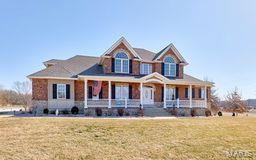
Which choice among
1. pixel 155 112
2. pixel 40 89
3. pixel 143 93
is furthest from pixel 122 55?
pixel 40 89

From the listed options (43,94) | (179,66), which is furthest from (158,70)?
(43,94)

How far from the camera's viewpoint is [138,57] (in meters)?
27.5

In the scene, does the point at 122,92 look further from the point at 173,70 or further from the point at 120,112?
the point at 173,70

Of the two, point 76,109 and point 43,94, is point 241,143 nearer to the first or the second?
point 76,109

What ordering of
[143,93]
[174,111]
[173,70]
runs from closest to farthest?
[174,111] → [143,93] → [173,70]

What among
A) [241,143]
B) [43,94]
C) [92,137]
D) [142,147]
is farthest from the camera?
[43,94]

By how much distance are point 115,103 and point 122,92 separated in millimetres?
1970

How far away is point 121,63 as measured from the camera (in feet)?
89.2

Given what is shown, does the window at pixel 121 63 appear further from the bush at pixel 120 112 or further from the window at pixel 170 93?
the window at pixel 170 93

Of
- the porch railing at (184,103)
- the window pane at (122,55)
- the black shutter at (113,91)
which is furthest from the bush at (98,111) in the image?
the porch railing at (184,103)

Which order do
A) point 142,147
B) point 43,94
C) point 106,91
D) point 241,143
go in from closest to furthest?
point 142,147 → point 241,143 → point 43,94 → point 106,91

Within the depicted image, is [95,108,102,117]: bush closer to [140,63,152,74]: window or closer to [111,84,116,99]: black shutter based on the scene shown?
[111,84,116,99]: black shutter

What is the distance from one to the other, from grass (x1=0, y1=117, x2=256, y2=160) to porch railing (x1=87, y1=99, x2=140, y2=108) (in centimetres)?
988

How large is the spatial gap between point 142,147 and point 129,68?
676 inches
